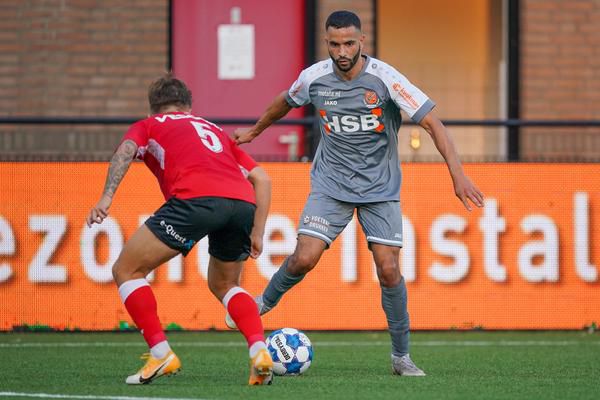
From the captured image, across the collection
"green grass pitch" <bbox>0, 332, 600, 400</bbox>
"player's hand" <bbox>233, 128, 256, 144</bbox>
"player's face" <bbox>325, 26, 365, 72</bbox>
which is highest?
"player's face" <bbox>325, 26, 365, 72</bbox>

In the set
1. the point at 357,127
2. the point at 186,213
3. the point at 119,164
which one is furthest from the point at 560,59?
the point at 119,164

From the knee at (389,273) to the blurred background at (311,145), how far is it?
322 centimetres

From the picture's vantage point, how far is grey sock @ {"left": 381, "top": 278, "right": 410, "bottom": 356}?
27.6ft

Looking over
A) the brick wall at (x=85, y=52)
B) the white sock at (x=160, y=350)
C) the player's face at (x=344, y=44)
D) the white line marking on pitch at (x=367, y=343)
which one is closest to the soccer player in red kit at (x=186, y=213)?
the white sock at (x=160, y=350)

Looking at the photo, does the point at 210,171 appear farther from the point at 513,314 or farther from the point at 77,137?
the point at 77,137

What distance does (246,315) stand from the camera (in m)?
7.68

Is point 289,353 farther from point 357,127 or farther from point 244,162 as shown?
point 357,127

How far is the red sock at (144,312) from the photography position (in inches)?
296

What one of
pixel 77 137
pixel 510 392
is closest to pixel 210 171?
pixel 510 392

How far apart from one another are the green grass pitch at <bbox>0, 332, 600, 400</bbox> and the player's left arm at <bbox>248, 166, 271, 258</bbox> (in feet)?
2.43

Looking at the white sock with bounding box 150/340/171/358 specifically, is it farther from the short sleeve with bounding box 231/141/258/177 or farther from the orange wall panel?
the orange wall panel

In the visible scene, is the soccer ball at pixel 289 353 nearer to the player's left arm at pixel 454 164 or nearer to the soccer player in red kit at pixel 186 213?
the soccer player in red kit at pixel 186 213

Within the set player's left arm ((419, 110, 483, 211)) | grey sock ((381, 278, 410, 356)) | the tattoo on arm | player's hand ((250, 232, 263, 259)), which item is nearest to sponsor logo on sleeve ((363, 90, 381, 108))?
player's left arm ((419, 110, 483, 211))

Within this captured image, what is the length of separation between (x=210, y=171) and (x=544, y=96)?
7.73 meters
